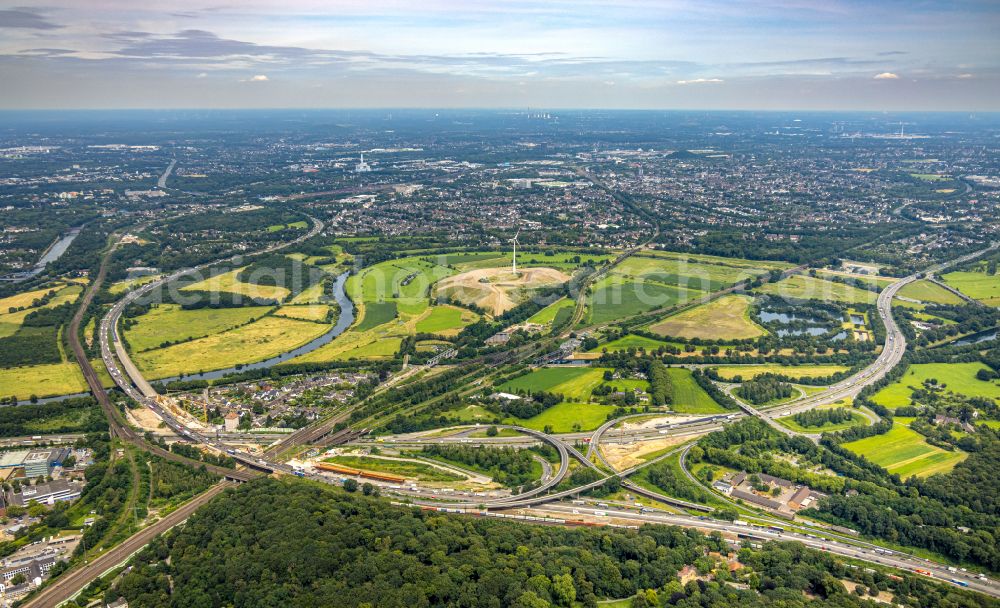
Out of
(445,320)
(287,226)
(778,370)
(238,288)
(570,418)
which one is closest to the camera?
(570,418)

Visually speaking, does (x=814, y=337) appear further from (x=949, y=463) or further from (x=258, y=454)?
(x=258, y=454)

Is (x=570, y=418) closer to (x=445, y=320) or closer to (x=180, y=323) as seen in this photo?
(x=445, y=320)

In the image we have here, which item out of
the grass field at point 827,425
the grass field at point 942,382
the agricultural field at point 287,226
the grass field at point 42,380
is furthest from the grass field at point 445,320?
the agricultural field at point 287,226

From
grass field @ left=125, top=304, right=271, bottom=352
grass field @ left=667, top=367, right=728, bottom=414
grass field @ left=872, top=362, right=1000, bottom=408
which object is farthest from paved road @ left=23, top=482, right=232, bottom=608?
grass field @ left=872, top=362, right=1000, bottom=408

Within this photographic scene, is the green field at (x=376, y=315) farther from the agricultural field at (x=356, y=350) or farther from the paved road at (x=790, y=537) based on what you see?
the paved road at (x=790, y=537)

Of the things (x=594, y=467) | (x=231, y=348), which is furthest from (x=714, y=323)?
(x=231, y=348)

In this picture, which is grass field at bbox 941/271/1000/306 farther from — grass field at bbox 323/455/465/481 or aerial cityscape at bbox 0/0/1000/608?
grass field at bbox 323/455/465/481

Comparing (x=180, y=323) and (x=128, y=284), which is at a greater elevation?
(x=128, y=284)
